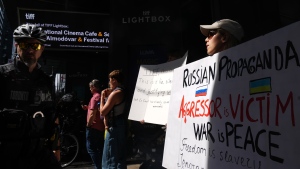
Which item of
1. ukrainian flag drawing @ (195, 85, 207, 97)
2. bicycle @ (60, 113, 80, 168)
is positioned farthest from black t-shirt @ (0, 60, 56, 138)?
bicycle @ (60, 113, 80, 168)

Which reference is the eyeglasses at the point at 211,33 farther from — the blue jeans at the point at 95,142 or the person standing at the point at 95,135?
the blue jeans at the point at 95,142

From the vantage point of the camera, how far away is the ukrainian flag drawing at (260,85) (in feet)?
4.15

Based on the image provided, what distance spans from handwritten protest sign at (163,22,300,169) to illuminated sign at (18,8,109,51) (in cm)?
625

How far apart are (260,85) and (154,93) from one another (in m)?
1.67

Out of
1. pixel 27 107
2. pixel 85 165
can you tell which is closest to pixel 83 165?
pixel 85 165

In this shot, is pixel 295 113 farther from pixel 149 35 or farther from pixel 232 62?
pixel 149 35

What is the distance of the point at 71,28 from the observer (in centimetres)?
773

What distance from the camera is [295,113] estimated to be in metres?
1.10

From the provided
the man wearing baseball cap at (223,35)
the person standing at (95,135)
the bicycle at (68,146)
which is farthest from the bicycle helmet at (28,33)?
the bicycle at (68,146)

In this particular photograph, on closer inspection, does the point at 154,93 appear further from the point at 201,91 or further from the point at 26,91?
the point at 26,91

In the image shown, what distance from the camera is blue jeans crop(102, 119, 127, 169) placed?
3.97 meters

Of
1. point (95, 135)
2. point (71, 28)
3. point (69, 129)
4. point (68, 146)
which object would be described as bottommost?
point (68, 146)

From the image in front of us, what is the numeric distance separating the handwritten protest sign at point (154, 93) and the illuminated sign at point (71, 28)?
5038mm

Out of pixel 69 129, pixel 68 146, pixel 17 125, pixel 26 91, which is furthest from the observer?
pixel 69 129
